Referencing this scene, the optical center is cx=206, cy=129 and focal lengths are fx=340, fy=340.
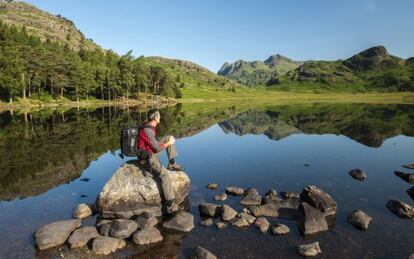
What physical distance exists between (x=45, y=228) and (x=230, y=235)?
28.9 ft

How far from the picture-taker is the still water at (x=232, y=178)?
49.9 feet

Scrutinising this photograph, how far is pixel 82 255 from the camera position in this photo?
47.0 ft

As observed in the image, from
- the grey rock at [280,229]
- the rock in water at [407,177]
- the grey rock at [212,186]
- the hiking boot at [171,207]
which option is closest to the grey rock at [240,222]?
the grey rock at [280,229]

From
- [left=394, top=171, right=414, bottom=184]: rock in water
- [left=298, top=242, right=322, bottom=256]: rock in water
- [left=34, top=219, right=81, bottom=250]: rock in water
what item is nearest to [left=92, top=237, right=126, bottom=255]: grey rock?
[left=34, top=219, right=81, bottom=250]: rock in water

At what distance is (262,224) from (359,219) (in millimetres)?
5080

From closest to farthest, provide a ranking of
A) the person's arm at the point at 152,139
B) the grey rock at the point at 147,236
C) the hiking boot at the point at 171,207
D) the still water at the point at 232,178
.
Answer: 1. the still water at the point at 232,178
2. the grey rock at the point at 147,236
3. the hiking boot at the point at 171,207
4. the person's arm at the point at 152,139

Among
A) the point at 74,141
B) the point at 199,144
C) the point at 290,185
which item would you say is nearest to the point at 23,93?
the point at 74,141

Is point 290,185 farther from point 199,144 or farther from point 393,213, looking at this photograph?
point 199,144

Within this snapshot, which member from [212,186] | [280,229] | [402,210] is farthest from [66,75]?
[402,210]

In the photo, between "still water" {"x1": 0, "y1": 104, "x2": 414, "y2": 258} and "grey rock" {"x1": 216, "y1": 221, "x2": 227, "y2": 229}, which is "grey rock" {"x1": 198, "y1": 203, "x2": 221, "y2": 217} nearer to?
"still water" {"x1": 0, "y1": 104, "x2": 414, "y2": 258}

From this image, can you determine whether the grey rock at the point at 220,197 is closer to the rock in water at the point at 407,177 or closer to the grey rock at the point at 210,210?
the grey rock at the point at 210,210

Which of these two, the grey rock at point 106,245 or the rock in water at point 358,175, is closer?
the grey rock at point 106,245

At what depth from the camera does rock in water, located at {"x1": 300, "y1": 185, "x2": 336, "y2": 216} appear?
18781mm

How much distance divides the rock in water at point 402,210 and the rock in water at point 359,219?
2.30 meters
